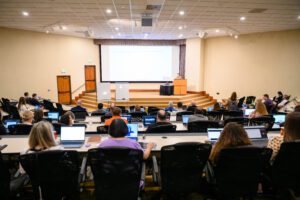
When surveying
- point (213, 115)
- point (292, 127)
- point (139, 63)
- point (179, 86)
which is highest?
point (139, 63)

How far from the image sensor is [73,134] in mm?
3545

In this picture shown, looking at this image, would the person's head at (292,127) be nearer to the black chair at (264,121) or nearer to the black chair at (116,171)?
the black chair at (116,171)

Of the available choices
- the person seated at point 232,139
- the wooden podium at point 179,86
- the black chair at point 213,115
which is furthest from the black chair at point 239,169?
the wooden podium at point 179,86

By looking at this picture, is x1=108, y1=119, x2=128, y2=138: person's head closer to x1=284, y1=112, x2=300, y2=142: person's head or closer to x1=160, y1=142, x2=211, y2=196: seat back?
x1=160, y1=142, x2=211, y2=196: seat back

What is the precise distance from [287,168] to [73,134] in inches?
111

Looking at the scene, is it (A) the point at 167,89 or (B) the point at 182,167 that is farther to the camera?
(A) the point at 167,89

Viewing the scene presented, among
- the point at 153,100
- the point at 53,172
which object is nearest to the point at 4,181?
the point at 53,172

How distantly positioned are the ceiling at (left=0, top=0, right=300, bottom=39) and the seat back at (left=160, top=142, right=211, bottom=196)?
5021mm

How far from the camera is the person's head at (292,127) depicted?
2596mm

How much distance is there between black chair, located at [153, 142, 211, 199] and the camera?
238 cm

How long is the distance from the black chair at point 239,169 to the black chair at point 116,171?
0.84 meters

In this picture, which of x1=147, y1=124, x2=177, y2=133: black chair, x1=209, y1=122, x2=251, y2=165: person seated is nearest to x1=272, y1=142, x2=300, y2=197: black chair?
x1=209, y1=122, x2=251, y2=165: person seated

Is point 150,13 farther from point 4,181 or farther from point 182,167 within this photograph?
point 4,181

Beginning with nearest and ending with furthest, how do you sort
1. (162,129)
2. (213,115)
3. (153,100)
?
(162,129), (213,115), (153,100)
